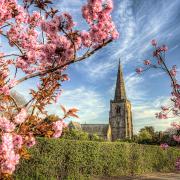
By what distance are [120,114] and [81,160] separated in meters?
98.0

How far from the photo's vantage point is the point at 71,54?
442 cm

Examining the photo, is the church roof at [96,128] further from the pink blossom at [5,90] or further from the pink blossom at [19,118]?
the pink blossom at [19,118]

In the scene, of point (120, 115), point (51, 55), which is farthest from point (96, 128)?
point (51, 55)

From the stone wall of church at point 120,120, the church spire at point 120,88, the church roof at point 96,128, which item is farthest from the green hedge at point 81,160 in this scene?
the church spire at point 120,88

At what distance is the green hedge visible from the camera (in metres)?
13.8

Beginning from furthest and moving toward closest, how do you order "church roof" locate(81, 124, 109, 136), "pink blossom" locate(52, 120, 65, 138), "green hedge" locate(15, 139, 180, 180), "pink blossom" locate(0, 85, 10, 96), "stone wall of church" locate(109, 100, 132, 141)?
"stone wall of church" locate(109, 100, 132, 141) < "church roof" locate(81, 124, 109, 136) < "green hedge" locate(15, 139, 180, 180) < "pink blossom" locate(52, 120, 65, 138) < "pink blossom" locate(0, 85, 10, 96)

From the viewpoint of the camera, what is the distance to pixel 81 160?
16234 mm

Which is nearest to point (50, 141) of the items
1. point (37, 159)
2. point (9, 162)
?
point (37, 159)

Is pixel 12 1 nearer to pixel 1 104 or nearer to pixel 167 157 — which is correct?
pixel 1 104

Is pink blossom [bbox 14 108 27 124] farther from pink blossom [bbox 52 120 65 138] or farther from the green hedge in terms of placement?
the green hedge

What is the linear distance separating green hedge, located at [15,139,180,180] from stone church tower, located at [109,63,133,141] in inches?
3456

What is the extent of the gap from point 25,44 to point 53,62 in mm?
1280

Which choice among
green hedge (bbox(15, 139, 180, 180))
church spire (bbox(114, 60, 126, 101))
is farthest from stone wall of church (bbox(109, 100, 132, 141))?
green hedge (bbox(15, 139, 180, 180))

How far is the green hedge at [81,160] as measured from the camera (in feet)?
45.1
